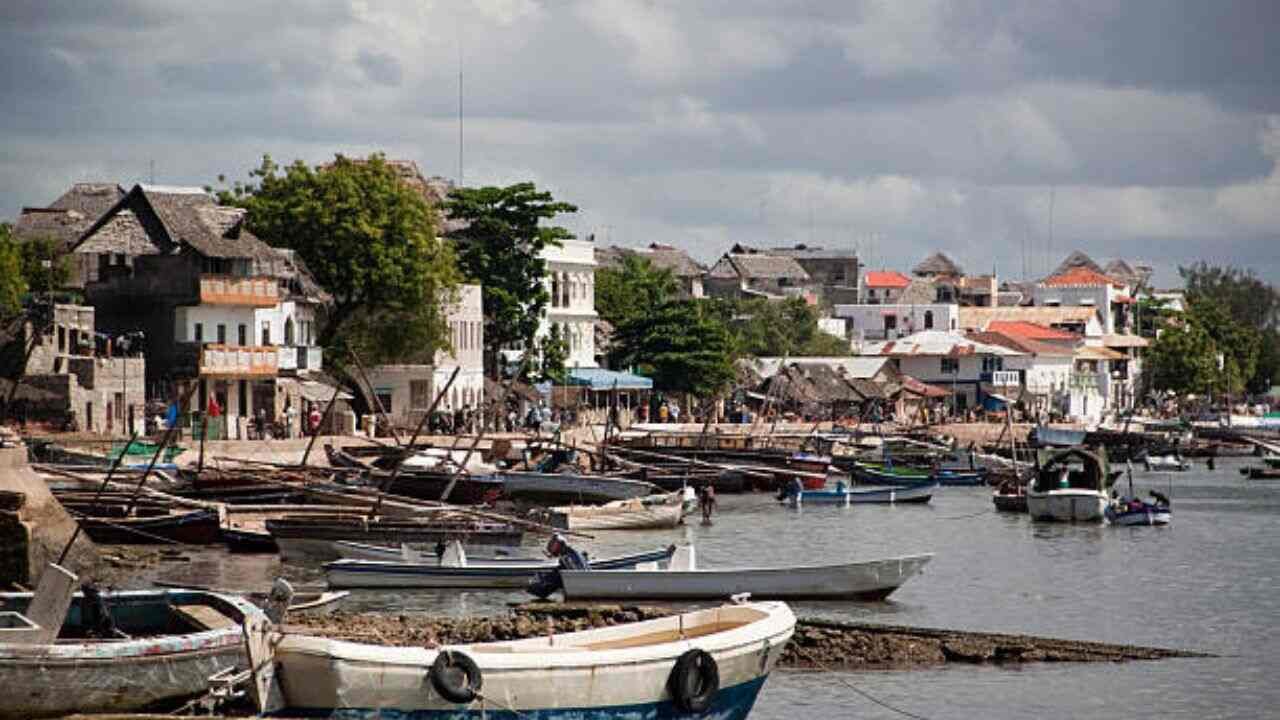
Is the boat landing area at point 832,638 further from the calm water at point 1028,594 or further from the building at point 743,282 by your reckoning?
the building at point 743,282

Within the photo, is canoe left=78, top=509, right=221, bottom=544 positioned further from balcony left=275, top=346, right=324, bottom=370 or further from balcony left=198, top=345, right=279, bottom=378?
balcony left=275, top=346, right=324, bottom=370

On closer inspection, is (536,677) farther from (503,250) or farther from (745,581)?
(503,250)

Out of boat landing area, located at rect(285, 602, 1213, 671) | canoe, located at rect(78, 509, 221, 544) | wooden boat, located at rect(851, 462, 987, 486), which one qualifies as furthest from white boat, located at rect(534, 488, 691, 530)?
boat landing area, located at rect(285, 602, 1213, 671)

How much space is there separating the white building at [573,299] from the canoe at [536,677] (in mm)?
97123

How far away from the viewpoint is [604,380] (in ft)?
409

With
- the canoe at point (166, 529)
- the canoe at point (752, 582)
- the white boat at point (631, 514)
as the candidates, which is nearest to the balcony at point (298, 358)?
the white boat at point (631, 514)

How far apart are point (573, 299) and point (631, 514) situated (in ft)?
205

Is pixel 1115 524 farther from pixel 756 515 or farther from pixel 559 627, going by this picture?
pixel 559 627

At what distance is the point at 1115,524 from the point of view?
75.8 metres

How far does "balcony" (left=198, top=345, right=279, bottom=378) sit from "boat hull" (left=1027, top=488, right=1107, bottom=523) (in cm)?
3120

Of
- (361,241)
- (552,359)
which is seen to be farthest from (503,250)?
(361,241)

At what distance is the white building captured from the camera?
421 feet

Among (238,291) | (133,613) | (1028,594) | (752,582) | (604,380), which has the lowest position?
(1028,594)

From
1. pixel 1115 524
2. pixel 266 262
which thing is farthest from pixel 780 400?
pixel 1115 524
